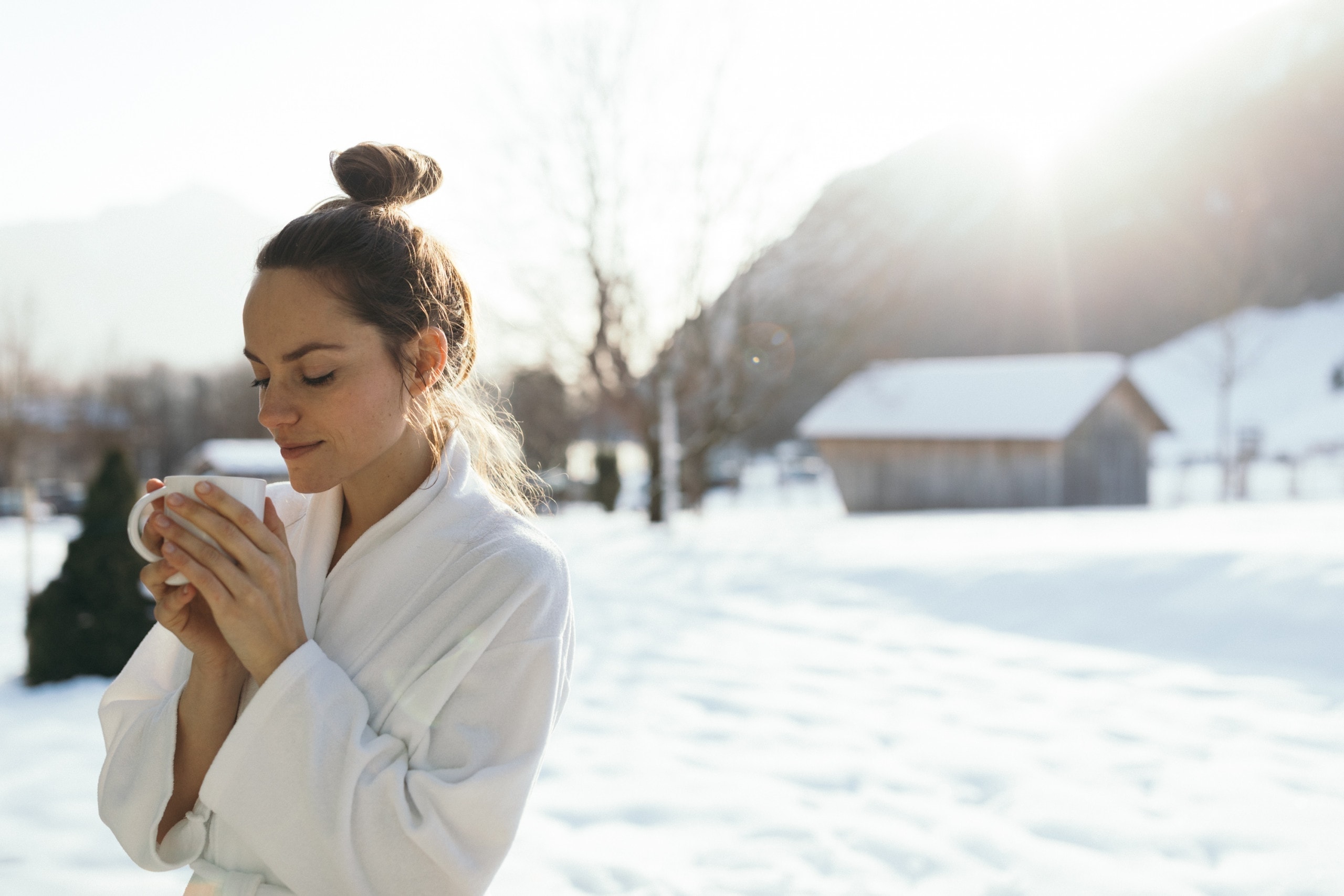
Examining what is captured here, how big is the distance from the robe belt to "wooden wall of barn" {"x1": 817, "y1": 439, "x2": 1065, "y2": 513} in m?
26.9

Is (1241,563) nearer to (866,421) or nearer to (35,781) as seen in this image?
(35,781)

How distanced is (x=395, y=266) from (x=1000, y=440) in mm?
26923

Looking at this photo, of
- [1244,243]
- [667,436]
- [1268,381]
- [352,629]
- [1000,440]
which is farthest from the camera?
[1268,381]

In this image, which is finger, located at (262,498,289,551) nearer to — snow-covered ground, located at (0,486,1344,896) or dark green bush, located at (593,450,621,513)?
snow-covered ground, located at (0,486,1344,896)

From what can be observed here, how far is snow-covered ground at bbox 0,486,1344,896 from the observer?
339cm

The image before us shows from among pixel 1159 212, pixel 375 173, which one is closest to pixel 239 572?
pixel 375 173

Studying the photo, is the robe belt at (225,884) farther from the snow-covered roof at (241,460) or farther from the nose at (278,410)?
the snow-covered roof at (241,460)

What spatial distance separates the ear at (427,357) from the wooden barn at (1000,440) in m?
26.5

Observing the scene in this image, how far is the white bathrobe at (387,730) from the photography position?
121 cm

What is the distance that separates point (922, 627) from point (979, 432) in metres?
20.1

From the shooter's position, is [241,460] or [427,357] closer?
[427,357]

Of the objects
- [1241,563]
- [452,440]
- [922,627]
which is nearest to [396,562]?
[452,440]

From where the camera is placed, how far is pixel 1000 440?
2648 cm

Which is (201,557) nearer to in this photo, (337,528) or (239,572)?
(239,572)
